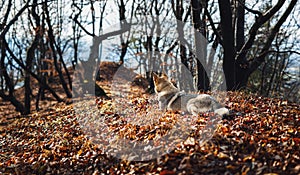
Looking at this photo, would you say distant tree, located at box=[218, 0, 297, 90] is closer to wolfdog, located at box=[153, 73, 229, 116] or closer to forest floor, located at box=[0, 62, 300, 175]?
forest floor, located at box=[0, 62, 300, 175]

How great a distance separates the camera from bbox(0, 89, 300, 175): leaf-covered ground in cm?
443

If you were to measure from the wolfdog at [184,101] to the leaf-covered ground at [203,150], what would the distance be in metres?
0.26

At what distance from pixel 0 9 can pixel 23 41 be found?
731 cm

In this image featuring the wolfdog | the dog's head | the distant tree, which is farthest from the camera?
the distant tree

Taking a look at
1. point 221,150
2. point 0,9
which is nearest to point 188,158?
point 221,150

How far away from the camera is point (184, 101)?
23.1ft

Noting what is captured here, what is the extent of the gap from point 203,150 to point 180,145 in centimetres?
46

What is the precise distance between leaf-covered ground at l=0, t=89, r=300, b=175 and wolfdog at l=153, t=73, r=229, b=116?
257 millimetres

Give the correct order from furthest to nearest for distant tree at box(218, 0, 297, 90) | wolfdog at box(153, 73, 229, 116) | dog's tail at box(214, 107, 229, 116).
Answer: distant tree at box(218, 0, 297, 90) → wolfdog at box(153, 73, 229, 116) → dog's tail at box(214, 107, 229, 116)

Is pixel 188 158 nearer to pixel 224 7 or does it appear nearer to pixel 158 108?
pixel 158 108


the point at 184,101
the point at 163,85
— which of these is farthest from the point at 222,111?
the point at 163,85

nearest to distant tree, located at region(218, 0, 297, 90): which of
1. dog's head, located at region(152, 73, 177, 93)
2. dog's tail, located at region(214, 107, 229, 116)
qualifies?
dog's head, located at region(152, 73, 177, 93)

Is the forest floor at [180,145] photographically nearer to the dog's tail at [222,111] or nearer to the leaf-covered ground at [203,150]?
the leaf-covered ground at [203,150]

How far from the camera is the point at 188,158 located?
4637 millimetres
